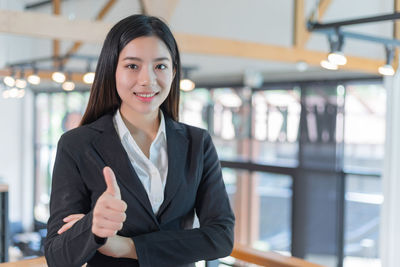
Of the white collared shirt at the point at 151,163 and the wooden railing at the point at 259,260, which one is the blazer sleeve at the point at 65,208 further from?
the wooden railing at the point at 259,260

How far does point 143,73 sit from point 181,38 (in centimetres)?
309

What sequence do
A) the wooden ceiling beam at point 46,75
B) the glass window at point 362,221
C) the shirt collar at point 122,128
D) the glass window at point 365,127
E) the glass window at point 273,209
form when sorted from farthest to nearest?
the wooden ceiling beam at point 46,75 < the glass window at point 273,209 < the glass window at point 362,221 < the glass window at point 365,127 < the shirt collar at point 122,128

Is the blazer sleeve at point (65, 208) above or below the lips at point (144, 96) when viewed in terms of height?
below

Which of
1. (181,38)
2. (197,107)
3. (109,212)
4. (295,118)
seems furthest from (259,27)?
(109,212)

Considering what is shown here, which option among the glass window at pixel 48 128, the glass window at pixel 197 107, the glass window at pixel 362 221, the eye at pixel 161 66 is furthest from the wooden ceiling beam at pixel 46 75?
the eye at pixel 161 66

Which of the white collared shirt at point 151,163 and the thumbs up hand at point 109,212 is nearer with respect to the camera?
the thumbs up hand at point 109,212

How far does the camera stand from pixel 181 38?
4199 mm

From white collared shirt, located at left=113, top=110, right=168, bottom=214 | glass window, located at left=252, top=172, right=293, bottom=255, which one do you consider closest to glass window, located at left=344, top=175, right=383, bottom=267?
glass window, located at left=252, top=172, right=293, bottom=255

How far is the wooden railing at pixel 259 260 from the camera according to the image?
175cm

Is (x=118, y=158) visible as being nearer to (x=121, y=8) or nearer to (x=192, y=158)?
(x=192, y=158)

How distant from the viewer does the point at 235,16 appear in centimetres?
704

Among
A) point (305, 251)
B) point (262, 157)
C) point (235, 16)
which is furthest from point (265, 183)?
point (235, 16)

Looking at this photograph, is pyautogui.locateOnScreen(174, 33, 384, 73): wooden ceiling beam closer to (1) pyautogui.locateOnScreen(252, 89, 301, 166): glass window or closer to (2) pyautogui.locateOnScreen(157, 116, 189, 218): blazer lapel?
(1) pyautogui.locateOnScreen(252, 89, 301, 166): glass window

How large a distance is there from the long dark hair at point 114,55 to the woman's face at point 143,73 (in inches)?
0.7
